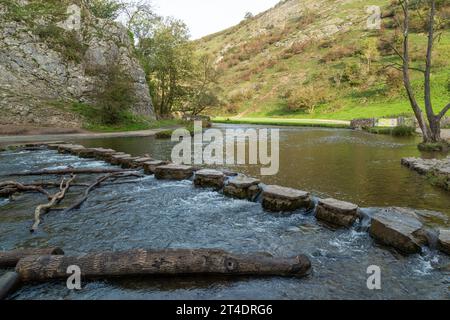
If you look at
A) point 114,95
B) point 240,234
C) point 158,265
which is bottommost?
point 240,234

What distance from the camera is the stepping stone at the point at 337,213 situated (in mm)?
5566

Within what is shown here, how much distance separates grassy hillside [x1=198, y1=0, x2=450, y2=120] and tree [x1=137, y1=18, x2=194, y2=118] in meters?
8.25

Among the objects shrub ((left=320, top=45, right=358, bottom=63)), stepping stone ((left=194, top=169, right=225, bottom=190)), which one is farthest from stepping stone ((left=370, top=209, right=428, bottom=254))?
shrub ((left=320, top=45, right=358, bottom=63))

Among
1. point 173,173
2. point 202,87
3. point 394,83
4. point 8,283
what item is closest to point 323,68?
point 394,83

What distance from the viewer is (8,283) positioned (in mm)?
3596

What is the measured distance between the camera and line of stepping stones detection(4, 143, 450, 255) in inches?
184

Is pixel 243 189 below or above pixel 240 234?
above

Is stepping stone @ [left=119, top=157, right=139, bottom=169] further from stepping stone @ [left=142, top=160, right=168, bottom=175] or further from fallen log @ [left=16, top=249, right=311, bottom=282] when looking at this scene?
fallen log @ [left=16, top=249, right=311, bottom=282]

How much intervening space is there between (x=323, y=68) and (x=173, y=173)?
54401 millimetres

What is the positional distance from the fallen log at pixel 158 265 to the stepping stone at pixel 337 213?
187 cm

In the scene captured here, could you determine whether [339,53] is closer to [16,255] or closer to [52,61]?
[52,61]

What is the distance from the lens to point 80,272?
3857mm

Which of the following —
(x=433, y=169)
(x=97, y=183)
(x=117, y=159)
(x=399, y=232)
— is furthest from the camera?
(x=117, y=159)

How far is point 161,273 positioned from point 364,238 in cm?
351
